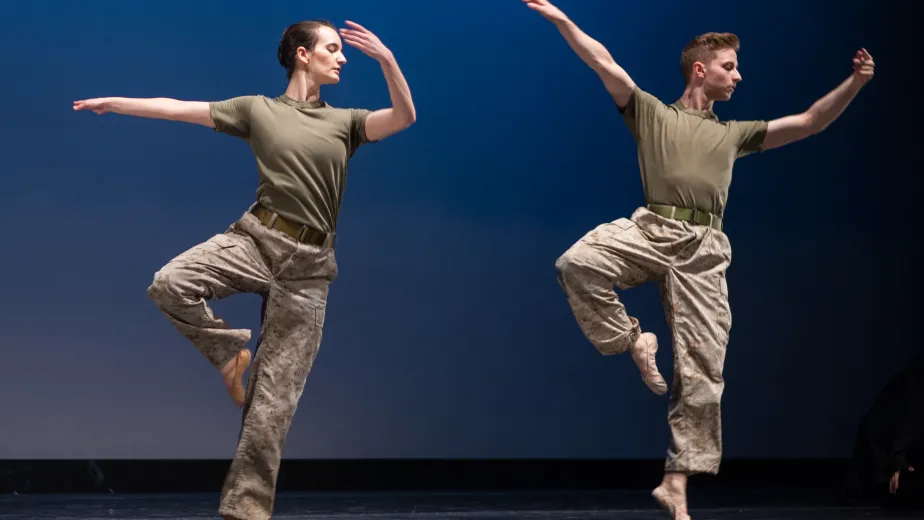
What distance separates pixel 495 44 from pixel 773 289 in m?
1.88

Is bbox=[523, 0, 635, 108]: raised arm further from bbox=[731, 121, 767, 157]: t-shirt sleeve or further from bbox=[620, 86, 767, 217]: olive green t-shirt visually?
bbox=[731, 121, 767, 157]: t-shirt sleeve

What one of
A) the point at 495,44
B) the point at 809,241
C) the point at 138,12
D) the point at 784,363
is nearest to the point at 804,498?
the point at 784,363

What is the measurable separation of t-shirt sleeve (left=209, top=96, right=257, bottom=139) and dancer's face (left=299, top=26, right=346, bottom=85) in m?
0.23

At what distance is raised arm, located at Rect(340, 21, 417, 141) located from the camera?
3535 millimetres

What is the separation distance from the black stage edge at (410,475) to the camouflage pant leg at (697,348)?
1.82 m

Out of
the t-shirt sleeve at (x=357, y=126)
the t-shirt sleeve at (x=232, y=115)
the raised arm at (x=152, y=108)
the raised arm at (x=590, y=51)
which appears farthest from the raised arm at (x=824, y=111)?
the raised arm at (x=152, y=108)

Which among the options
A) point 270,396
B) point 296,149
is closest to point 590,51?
point 296,149

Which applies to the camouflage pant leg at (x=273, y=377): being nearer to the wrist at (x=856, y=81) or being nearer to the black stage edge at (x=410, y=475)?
the black stage edge at (x=410, y=475)

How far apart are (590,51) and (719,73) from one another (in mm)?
513

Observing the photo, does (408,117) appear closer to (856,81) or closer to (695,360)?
(695,360)

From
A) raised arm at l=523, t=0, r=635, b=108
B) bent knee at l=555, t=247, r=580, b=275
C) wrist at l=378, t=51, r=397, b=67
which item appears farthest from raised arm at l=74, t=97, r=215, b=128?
bent knee at l=555, t=247, r=580, b=275

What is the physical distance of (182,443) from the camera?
201 inches

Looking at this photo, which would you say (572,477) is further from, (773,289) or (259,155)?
(259,155)

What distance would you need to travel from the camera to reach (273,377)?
11.9 ft
